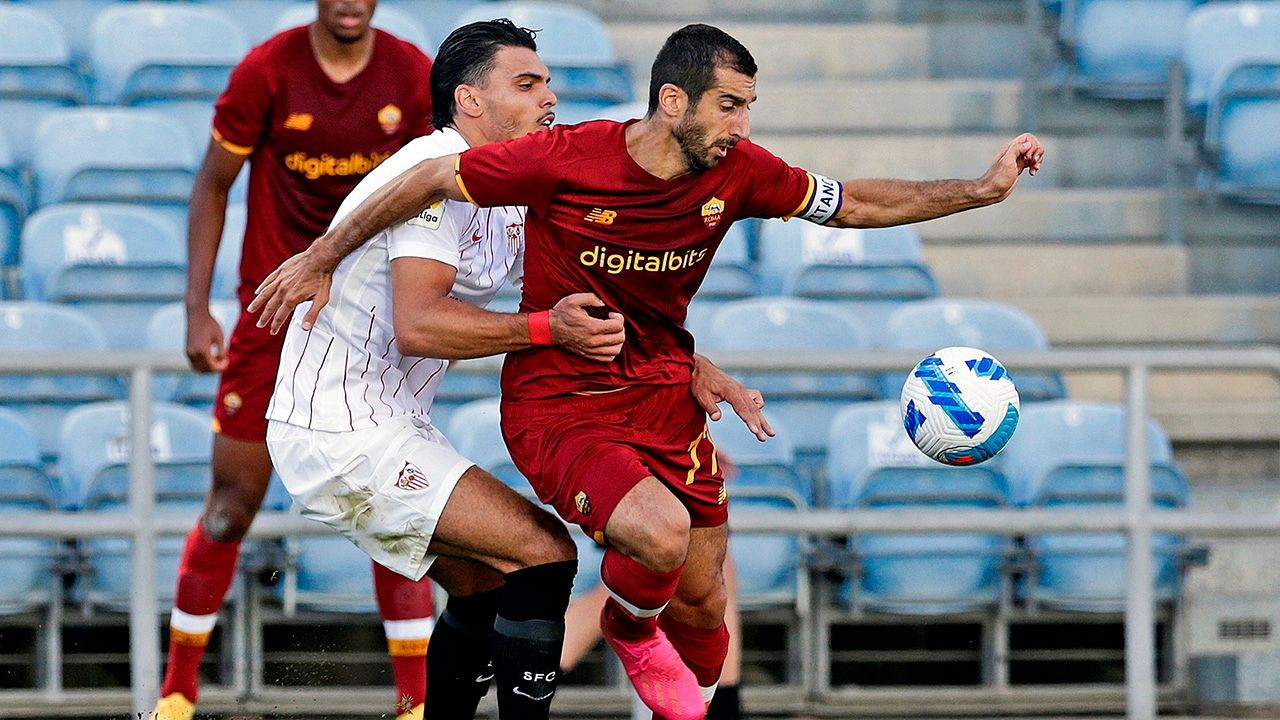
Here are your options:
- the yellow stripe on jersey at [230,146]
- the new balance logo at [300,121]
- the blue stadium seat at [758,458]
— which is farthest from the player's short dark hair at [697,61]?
the blue stadium seat at [758,458]

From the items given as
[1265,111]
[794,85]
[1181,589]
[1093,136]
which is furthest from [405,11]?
[1181,589]

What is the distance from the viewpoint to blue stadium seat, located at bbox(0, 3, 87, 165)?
806 centimetres

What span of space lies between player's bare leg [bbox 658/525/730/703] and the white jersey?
0.88m

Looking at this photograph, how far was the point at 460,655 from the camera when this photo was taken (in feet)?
14.8

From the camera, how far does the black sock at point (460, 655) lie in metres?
4.51

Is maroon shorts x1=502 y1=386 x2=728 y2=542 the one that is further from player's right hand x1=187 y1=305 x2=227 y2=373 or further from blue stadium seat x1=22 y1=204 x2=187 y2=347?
blue stadium seat x1=22 y1=204 x2=187 y2=347

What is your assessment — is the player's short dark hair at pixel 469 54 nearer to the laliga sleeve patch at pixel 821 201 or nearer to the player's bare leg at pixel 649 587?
the laliga sleeve patch at pixel 821 201

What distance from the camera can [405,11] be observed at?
29.4 feet

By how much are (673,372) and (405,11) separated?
5189 millimetres

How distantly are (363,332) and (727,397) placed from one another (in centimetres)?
98

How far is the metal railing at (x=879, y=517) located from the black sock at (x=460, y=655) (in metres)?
1.26

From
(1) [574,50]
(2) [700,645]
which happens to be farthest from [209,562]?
(1) [574,50]

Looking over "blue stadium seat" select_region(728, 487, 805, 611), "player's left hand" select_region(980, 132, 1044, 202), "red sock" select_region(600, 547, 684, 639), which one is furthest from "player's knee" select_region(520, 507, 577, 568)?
"blue stadium seat" select_region(728, 487, 805, 611)

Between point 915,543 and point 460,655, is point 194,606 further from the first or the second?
point 915,543
